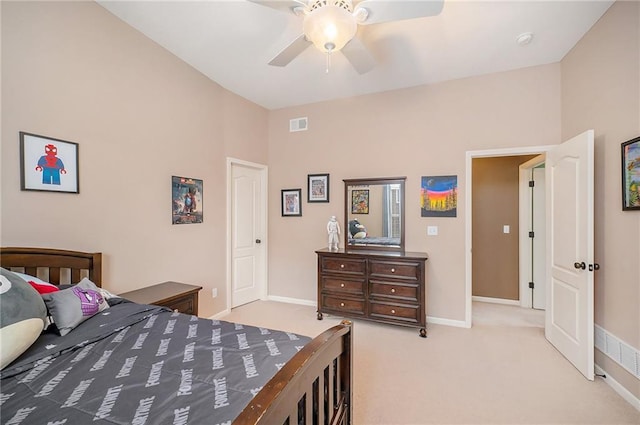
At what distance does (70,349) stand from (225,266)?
7.72 feet

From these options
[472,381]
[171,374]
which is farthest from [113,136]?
[472,381]

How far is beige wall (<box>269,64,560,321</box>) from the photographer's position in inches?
127

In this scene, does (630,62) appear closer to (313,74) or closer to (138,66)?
(313,74)

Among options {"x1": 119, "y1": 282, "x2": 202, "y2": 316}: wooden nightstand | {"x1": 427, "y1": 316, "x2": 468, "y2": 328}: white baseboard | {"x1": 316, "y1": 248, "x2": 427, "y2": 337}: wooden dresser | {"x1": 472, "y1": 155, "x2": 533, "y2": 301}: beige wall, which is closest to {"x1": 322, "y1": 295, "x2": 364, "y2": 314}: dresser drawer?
{"x1": 316, "y1": 248, "x2": 427, "y2": 337}: wooden dresser

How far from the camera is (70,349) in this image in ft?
4.46

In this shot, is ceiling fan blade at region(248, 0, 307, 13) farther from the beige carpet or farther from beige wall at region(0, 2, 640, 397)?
the beige carpet

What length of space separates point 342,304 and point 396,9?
3.05 meters

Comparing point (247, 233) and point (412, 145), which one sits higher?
point (412, 145)

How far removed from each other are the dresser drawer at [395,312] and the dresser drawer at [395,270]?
1.10 feet

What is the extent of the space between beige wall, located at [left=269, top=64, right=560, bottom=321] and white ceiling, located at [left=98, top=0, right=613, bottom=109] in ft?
0.92

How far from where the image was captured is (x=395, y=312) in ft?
10.6

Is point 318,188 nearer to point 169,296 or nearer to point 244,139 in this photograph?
point 244,139

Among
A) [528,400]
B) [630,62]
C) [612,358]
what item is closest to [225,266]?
[528,400]

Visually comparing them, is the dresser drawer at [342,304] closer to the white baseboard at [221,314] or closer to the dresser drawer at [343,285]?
the dresser drawer at [343,285]
